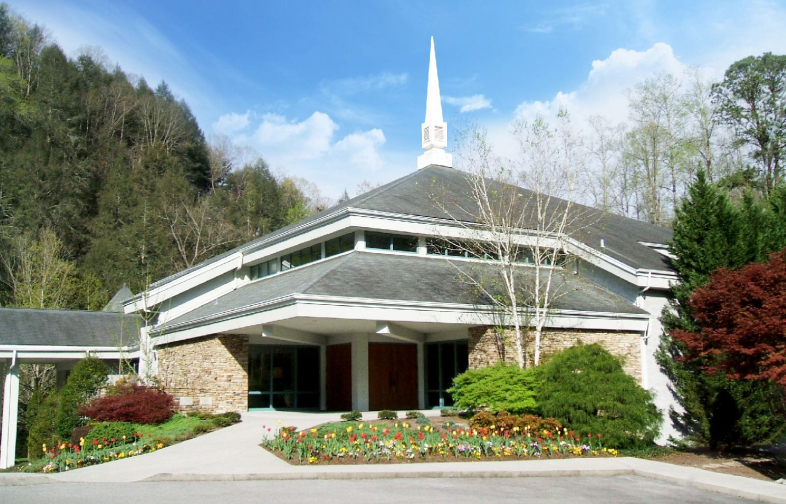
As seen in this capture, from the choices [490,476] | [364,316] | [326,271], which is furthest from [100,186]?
[490,476]

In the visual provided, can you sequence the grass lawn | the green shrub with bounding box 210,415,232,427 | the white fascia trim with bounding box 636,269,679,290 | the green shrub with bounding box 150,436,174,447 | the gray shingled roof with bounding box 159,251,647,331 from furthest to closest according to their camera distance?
the white fascia trim with bounding box 636,269,679,290
the gray shingled roof with bounding box 159,251,647,331
the green shrub with bounding box 210,415,232,427
the green shrub with bounding box 150,436,174,447
the grass lawn

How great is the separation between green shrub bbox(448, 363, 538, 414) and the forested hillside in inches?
1075

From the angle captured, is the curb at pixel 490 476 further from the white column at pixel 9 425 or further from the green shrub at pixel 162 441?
the white column at pixel 9 425

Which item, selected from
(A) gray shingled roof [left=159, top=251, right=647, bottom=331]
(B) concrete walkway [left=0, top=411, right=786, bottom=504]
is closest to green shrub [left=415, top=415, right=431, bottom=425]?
(A) gray shingled roof [left=159, top=251, right=647, bottom=331]

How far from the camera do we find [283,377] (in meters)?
23.1

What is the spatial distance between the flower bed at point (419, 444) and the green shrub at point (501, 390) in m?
1.00

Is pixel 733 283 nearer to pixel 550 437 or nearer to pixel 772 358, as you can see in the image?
pixel 772 358

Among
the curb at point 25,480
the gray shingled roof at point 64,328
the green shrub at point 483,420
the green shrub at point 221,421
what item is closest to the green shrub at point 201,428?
the green shrub at point 221,421

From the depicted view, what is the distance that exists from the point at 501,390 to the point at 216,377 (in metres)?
9.15

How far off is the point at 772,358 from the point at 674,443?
8.00 metres

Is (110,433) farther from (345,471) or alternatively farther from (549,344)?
(549,344)

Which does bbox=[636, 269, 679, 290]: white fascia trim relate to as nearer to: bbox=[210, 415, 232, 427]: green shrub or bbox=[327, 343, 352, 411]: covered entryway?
bbox=[327, 343, 352, 411]: covered entryway

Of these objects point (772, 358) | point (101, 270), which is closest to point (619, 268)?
point (772, 358)

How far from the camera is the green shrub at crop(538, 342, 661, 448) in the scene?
46.9 feet
